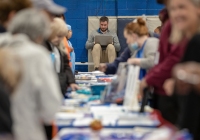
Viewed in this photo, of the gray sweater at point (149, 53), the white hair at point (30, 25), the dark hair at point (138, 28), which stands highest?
the white hair at point (30, 25)

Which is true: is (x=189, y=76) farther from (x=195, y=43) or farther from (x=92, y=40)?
(x=92, y=40)

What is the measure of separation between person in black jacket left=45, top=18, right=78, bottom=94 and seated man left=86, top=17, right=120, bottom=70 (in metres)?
4.16

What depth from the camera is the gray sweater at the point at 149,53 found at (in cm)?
315

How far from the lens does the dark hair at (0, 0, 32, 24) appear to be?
2119mm

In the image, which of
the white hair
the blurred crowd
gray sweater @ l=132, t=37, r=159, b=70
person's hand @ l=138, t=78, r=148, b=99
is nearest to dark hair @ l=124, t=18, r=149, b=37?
gray sweater @ l=132, t=37, r=159, b=70

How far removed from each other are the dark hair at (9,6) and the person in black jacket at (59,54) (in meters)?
0.64

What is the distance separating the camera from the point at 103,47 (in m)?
7.79

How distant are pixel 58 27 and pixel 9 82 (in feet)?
4.10

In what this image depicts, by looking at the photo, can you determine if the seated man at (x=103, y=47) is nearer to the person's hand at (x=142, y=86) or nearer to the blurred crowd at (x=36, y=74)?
the person's hand at (x=142, y=86)

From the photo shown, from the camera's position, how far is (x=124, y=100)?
272cm

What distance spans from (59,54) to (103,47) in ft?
15.5

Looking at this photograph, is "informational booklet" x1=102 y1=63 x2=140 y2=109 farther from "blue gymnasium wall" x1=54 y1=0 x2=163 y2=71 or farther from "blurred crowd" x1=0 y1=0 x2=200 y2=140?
"blue gymnasium wall" x1=54 y1=0 x2=163 y2=71

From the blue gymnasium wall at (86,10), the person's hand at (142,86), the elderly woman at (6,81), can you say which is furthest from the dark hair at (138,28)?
the blue gymnasium wall at (86,10)

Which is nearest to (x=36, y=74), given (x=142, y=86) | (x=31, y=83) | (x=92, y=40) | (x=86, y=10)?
(x=31, y=83)
